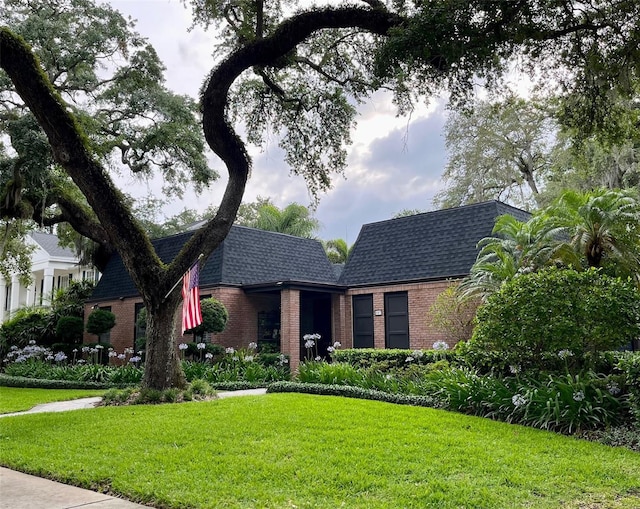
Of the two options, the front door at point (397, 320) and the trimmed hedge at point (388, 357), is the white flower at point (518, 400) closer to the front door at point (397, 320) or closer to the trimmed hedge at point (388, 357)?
the trimmed hedge at point (388, 357)

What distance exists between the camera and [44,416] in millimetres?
8930

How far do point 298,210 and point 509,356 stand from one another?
25594 mm

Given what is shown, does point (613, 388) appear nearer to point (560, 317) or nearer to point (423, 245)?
point (560, 317)

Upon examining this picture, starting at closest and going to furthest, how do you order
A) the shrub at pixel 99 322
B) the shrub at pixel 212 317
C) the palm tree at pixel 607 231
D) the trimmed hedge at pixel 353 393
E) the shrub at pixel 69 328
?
the trimmed hedge at pixel 353 393 < the palm tree at pixel 607 231 < the shrub at pixel 212 317 < the shrub at pixel 99 322 < the shrub at pixel 69 328

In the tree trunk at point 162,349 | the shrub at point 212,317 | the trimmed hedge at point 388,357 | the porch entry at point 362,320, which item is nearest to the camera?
the tree trunk at point 162,349

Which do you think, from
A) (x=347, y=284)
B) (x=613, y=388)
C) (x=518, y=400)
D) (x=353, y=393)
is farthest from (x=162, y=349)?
(x=347, y=284)

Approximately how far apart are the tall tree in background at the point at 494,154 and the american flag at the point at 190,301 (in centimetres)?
2072

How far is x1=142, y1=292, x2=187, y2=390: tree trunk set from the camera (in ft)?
35.6

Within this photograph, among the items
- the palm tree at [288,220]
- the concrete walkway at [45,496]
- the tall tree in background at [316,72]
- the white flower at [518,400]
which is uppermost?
the palm tree at [288,220]

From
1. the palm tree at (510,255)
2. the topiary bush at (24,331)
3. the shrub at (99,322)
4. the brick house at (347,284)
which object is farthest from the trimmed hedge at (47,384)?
the palm tree at (510,255)

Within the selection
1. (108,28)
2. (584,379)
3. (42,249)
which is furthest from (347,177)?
(42,249)

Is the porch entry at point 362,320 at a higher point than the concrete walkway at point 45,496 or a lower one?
higher

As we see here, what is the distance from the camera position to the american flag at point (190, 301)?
1014 centimetres

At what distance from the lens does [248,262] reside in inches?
759
